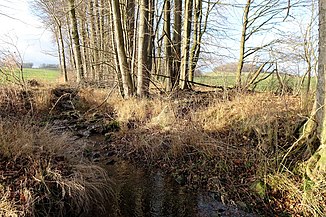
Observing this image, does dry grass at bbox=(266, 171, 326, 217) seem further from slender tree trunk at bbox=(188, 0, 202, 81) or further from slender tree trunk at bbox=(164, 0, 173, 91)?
slender tree trunk at bbox=(188, 0, 202, 81)

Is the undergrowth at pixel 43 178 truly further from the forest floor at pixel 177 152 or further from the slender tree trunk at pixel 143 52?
the slender tree trunk at pixel 143 52

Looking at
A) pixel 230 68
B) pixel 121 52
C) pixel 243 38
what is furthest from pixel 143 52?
pixel 243 38

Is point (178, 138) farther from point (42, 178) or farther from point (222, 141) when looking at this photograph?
point (42, 178)

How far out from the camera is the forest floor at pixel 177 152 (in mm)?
3922

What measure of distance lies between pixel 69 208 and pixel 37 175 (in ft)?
2.23

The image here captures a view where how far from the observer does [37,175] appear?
12.7ft

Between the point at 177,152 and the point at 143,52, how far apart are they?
463cm

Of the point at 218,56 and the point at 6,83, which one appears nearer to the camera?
the point at 6,83

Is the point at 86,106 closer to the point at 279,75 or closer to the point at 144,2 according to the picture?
the point at 144,2

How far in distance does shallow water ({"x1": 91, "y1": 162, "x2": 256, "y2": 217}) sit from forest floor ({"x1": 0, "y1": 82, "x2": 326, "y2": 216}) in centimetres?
21

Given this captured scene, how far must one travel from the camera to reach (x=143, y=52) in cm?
942

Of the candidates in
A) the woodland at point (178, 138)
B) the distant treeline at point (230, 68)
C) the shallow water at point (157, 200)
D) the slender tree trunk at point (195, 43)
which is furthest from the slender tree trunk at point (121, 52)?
the shallow water at point (157, 200)

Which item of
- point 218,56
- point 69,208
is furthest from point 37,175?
point 218,56

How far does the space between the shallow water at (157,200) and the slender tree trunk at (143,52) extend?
14.8ft
